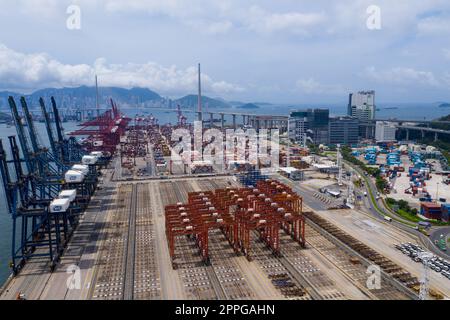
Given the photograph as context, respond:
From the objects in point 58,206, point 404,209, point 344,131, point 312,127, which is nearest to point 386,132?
point 344,131

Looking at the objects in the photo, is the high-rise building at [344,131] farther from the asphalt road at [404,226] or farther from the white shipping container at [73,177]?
the white shipping container at [73,177]

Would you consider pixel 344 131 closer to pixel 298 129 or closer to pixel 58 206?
pixel 298 129

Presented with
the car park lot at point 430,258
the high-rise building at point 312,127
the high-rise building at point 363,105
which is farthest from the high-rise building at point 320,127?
the car park lot at point 430,258

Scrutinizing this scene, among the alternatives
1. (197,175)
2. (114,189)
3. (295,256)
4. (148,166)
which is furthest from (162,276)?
(148,166)

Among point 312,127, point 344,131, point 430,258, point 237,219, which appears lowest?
point 430,258

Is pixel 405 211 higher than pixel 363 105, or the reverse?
pixel 363 105

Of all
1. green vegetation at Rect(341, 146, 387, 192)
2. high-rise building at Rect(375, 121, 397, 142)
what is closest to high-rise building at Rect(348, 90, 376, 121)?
high-rise building at Rect(375, 121, 397, 142)

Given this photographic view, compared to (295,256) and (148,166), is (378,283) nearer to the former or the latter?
(295,256)
